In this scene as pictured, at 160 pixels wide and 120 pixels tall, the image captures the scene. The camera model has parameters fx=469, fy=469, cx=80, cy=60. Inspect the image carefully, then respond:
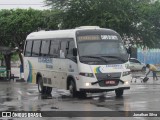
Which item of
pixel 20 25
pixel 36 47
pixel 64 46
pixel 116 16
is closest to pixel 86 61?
pixel 64 46

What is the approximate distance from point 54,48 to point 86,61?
2906 mm

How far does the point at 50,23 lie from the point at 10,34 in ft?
14.5

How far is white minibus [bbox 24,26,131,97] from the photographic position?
19031 millimetres

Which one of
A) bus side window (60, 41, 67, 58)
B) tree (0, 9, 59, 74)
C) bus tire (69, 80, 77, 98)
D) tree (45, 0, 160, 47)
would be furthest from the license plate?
tree (0, 9, 59, 74)

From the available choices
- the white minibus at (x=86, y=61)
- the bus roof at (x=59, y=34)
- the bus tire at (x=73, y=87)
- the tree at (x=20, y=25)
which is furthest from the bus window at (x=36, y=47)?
the tree at (x=20, y=25)

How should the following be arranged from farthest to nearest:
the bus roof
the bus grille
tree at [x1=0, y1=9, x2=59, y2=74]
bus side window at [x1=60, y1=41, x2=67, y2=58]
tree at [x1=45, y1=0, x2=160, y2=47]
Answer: tree at [x1=0, y1=9, x2=59, y2=74] → tree at [x1=45, y1=0, x2=160, y2=47] → bus side window at [x1=60, y1=41, x2=67, y2=58] → the bus roof → the bus grille

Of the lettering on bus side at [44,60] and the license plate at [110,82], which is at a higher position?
the lettering on bus side at [44,60]

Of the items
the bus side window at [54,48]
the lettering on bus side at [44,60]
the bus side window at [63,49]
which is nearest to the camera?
the bus side window at [63,49]

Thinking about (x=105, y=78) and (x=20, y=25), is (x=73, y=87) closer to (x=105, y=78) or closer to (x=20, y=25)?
(x=105, y=78)

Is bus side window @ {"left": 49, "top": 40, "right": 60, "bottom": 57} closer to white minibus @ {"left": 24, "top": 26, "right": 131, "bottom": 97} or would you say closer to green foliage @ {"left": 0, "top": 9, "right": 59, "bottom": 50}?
white minibus @ {"left": 24, "top": 26, "right": 131, "bottom": 97}

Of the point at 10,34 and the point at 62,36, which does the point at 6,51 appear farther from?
the point at 62,36

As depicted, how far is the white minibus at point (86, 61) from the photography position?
749 inches

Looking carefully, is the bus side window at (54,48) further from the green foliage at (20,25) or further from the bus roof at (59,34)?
the green foliage at (20,25)

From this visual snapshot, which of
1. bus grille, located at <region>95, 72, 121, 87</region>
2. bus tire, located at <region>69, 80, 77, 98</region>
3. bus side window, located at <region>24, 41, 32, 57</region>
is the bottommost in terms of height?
bus tire, located at <region>69, 80, 77, 98</region>
